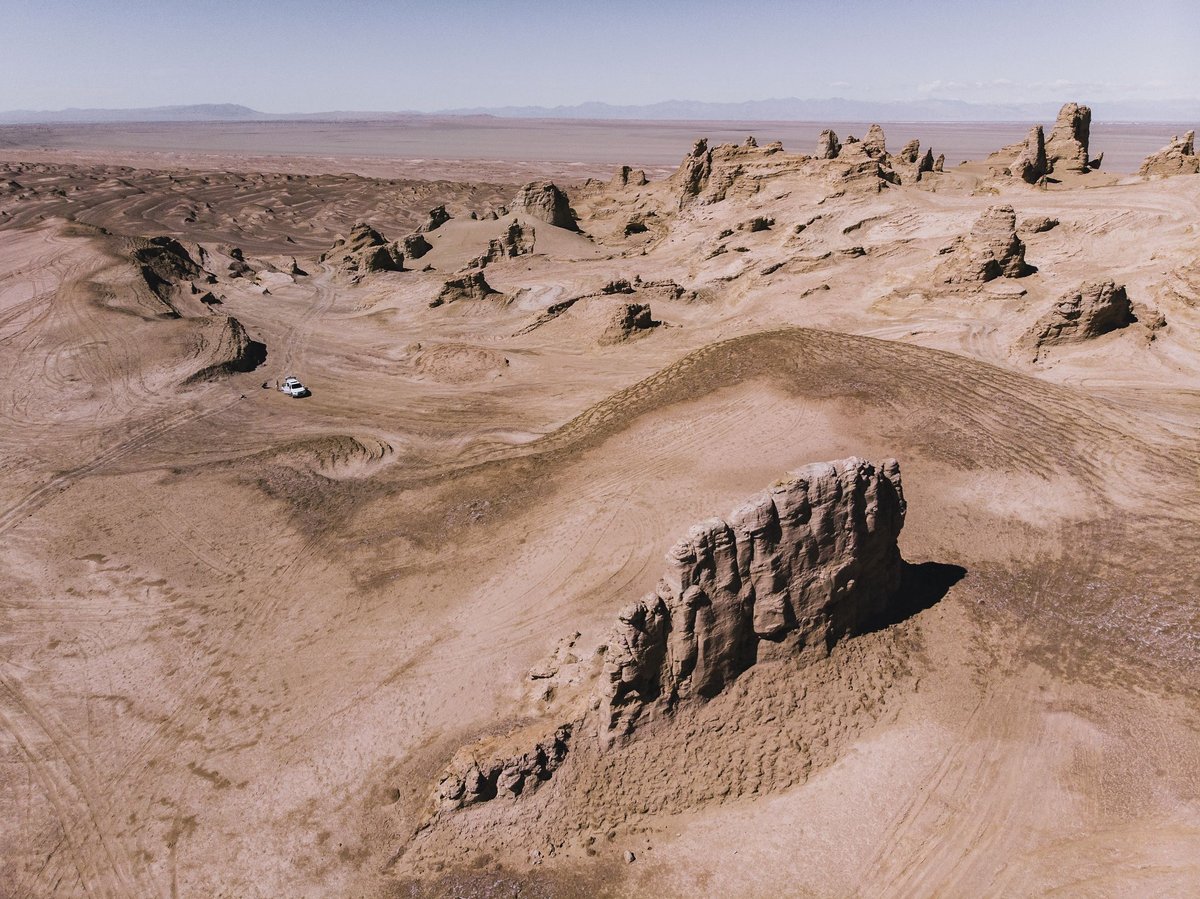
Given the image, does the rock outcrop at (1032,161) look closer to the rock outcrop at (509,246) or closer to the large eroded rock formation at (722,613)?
Answer: the rock outcrop at (509,246)

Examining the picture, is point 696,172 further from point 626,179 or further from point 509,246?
point 626,179

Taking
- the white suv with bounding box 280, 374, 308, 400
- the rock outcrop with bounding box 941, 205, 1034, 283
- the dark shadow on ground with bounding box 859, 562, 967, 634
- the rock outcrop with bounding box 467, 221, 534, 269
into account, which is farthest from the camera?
the rock outcrop with bounding box 467, 221, 534, 269

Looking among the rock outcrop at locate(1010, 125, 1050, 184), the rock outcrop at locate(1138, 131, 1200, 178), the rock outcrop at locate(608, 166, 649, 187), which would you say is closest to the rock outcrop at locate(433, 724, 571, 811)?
the rock outcrop at locate(1010, 125, 1050, 184)

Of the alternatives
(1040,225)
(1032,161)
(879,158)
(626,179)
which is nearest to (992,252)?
(1040,225)

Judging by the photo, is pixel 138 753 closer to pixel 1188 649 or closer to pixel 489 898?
pixel 489 898

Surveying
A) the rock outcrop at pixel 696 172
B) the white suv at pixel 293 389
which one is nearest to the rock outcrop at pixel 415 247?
the rock outcrop at pixel 696 172

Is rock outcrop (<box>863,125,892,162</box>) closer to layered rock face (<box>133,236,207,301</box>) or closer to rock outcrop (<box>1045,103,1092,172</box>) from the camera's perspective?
rock outcrop (<box>1045,103,1092,172</box>)
